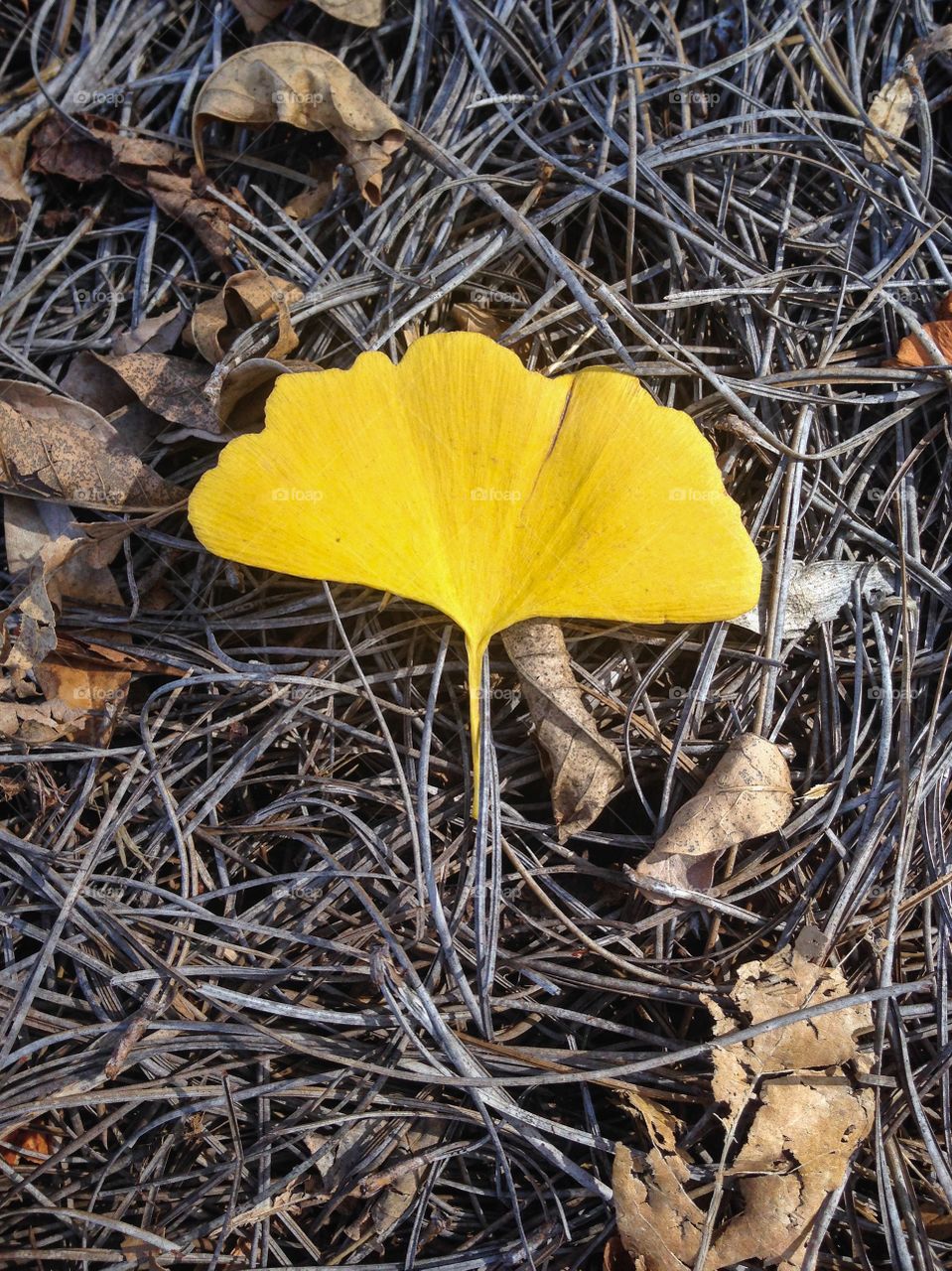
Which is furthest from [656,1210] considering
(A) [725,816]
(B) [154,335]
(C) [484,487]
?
(B) [154,335]

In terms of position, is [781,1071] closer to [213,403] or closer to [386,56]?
[213,403]

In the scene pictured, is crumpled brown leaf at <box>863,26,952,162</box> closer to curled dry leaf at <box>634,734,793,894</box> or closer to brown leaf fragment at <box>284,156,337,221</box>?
brown leaf fragment at <box>284,156,337,221</box>

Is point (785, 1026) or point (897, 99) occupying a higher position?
point (897, 99)

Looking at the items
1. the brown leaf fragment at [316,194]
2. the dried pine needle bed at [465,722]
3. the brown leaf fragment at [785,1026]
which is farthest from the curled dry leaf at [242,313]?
the brown leaf fragment at [785,1026]

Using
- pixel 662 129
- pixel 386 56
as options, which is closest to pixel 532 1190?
pixel 662 129

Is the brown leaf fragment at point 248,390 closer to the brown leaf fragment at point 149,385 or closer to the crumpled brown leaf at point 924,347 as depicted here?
the brown leaf fragment at point 149,385

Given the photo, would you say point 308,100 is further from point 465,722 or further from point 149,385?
point 465,722
